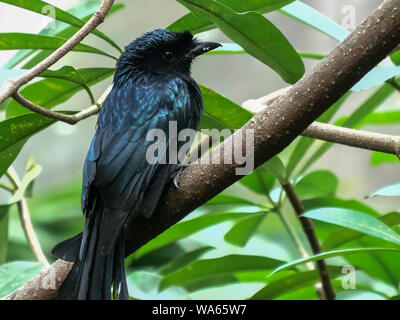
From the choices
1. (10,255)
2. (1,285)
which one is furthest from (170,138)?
(10,255)

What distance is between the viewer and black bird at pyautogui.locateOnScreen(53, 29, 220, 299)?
1.64 m

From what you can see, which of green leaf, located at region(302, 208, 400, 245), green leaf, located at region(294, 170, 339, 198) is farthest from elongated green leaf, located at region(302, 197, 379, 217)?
green leaf, located at region(302, 208, 400, 245)

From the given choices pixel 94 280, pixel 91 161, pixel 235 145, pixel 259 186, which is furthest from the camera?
pixel 259 186

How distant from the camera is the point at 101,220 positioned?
1.71 metres

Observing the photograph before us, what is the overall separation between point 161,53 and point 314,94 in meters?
0.95

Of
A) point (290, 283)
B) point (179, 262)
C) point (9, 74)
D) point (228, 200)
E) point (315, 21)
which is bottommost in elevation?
point (290, 283)

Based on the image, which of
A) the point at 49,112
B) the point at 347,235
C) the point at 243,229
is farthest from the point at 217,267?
the point at 49,112

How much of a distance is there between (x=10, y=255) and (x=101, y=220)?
85.5 inches

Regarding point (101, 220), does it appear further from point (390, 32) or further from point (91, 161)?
point (390, 32)

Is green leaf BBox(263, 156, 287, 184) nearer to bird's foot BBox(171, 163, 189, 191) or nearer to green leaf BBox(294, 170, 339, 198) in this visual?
bird's foot BBox(171, 163, 189, 191)

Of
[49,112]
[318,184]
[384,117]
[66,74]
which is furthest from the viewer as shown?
[384,117]

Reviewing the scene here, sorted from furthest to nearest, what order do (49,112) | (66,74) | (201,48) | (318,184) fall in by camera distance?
1. (318,184)
2. (201,48)
3. (66,74)
4. (49,112)

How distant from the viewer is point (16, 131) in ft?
6.10

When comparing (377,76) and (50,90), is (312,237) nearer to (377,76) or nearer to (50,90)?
(377,76)
